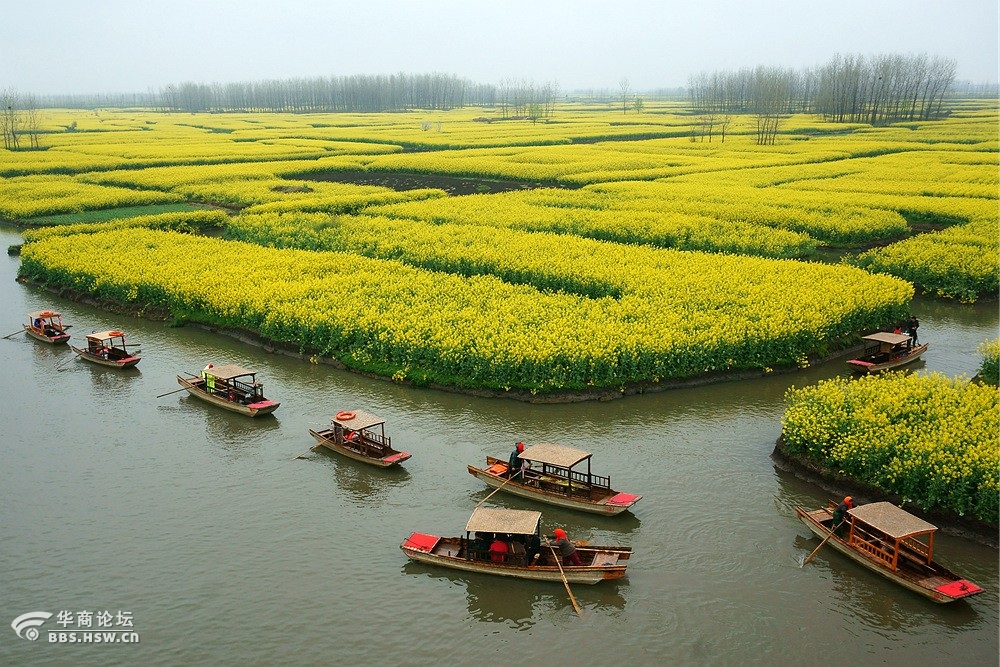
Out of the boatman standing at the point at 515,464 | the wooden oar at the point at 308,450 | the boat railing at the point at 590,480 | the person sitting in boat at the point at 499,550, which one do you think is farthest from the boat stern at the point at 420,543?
the wooden oar at the point at 308,450

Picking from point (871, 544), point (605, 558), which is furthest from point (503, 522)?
point (871, 544)

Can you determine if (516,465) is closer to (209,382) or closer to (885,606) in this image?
(885,606)

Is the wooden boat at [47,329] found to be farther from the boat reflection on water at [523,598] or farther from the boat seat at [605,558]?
the boat seat at [605,558]

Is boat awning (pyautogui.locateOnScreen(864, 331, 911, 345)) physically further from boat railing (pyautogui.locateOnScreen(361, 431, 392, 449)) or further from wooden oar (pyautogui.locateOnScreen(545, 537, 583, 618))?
boat railing (pyautogui.locateOnScreen(361, 431, 392, 449))

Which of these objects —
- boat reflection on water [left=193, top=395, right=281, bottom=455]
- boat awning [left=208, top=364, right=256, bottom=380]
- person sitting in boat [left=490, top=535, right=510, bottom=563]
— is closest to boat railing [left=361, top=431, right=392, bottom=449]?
boat reflection on water [left=193, top=395, right=281, bottom=455]

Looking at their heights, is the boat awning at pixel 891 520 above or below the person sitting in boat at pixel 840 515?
above

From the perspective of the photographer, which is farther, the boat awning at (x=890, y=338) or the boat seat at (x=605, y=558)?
the boat awning at (x=890, y=338)
